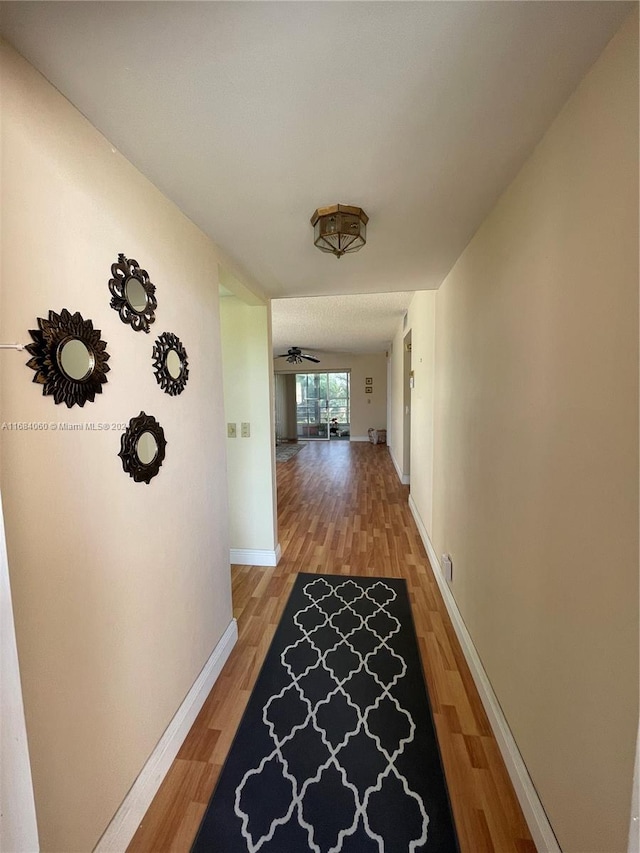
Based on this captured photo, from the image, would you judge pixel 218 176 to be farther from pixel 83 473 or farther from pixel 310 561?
pixel 310 561

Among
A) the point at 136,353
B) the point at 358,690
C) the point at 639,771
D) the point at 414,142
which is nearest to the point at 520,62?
the point at 414,142

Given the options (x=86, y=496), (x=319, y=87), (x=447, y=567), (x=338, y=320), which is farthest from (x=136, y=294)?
(x=338, y=320)

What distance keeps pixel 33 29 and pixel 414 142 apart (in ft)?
2.99

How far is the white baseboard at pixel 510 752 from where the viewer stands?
38.0 inches

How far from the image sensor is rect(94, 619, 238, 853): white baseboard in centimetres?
98

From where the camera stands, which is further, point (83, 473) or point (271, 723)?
point (271, 723)

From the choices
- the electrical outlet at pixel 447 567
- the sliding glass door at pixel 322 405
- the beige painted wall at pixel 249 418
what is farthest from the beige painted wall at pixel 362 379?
the electrical outlet at pixel 447 567

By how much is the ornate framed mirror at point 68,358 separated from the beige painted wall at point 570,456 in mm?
1246

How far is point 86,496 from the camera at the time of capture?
898 mm

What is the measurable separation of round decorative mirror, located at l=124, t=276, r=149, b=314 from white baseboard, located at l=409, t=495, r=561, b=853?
196 cm

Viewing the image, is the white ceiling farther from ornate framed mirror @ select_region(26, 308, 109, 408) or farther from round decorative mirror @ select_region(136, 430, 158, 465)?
round decorative mirror @ select_region(136, 430, 158, 465)

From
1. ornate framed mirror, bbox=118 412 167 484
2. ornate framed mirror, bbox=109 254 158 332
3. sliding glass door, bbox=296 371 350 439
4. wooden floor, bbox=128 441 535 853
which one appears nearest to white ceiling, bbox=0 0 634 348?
ornate framed mirror, bbox=109 254 158 332

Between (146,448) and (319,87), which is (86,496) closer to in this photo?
(146,448)

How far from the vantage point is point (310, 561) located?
9.18ft
